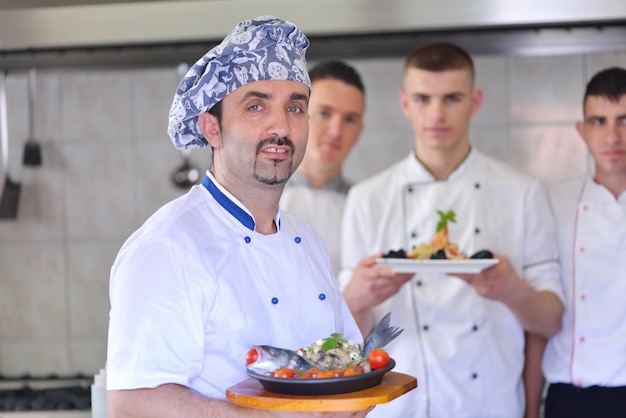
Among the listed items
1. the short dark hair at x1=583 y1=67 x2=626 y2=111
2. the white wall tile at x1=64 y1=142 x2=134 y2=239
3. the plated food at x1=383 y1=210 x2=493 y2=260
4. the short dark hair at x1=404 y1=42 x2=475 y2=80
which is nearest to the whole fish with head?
the plated food at x1=383 y1=210 x2=493 y2=260

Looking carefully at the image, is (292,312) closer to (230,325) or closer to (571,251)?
(230,325)

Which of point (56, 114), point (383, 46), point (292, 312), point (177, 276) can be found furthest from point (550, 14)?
point (56, 114)

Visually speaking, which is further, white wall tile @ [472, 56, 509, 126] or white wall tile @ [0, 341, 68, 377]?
white wall tile @ [0, 341, 68, 377]

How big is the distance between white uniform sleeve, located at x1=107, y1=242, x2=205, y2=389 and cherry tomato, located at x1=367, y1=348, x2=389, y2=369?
0.32 meters

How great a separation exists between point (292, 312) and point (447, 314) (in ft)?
3.43

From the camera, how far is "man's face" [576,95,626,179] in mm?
2678

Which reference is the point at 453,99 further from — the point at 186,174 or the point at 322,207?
the point at 186,174

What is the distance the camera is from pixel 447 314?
280 cm

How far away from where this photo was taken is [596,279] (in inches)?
108

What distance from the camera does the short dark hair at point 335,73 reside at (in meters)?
3.23

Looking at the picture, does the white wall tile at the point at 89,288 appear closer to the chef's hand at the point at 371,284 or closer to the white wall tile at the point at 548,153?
the chef's hand at the point at 371,284

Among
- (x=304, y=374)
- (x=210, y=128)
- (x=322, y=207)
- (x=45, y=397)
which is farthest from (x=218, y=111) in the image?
(x=45, y=397)

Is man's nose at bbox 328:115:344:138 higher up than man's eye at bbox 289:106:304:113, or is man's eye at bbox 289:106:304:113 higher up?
man's nose at bbox 328:115:344:138

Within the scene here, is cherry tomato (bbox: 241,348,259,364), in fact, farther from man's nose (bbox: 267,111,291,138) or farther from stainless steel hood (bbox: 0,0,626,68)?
stainless steel hood (bbox: 0,0,626,68)
